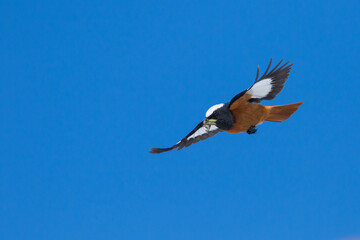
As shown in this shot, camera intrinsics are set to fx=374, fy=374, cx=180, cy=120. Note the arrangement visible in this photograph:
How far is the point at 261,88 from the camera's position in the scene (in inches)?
68.9

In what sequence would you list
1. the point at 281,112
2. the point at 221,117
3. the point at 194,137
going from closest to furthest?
1. the point at 221,117
2. the point at 281,112
3. the point at 194,137

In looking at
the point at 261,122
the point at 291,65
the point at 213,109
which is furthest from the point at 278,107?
the point at 213,109

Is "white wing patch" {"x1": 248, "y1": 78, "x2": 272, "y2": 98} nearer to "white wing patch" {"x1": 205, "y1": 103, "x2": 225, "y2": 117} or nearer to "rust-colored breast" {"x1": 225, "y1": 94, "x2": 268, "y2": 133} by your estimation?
"rust-colored breast" {"x1": 225, "y1": 94, "x2": 268, "y2": 133}

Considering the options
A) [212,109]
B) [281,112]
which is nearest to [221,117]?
[212,109]

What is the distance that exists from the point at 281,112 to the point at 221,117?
15.8 inches

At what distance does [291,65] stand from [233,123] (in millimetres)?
388

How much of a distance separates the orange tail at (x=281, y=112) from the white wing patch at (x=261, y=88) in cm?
17

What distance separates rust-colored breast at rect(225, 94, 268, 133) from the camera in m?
1.75

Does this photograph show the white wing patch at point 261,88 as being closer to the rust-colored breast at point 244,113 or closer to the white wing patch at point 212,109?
the rust-colored breast at point 244,113

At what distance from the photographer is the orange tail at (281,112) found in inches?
75.9

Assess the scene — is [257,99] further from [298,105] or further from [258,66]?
[298,105]

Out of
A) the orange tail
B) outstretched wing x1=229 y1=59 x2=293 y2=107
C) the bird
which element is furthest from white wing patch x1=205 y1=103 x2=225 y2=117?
the orange tail

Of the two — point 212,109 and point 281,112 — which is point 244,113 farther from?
point 281,112

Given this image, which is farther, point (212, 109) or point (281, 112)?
point (281, 112)
